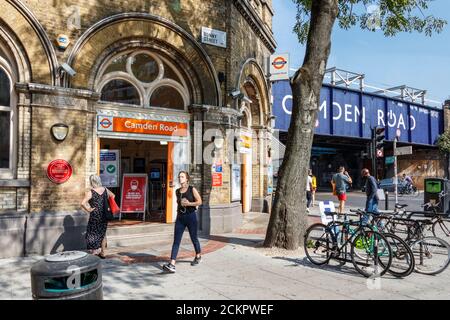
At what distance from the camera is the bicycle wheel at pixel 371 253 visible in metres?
6.05

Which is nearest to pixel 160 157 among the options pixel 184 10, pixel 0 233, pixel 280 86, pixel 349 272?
pixel 184 10

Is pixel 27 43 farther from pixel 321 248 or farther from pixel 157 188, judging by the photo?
pixel 321 248

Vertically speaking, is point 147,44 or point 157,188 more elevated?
point 147,44

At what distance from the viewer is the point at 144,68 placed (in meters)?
9.90

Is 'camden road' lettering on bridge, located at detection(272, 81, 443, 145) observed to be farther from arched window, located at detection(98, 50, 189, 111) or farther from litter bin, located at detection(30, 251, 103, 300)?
litter bin, located at detection(30, 251, 103, 300)

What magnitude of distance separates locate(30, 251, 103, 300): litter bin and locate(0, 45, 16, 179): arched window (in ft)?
17.1

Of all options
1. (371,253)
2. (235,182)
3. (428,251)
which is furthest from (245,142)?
(428,251)

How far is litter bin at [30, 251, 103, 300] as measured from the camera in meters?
3.34

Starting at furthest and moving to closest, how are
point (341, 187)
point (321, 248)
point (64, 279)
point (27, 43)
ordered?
point (341, 187), point (27, 43), point (321, 248), point (64, 279)

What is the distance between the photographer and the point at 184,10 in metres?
10.1

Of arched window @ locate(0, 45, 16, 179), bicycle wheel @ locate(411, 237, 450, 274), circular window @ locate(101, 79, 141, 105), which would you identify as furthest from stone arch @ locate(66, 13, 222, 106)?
bicycle wheel @ locate(411, 237, 450, 274)

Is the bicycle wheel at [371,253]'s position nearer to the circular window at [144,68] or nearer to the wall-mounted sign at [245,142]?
the circular window at [144,68]

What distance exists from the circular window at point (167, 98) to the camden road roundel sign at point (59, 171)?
276 cm

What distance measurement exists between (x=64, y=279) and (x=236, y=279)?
3.26 meters
